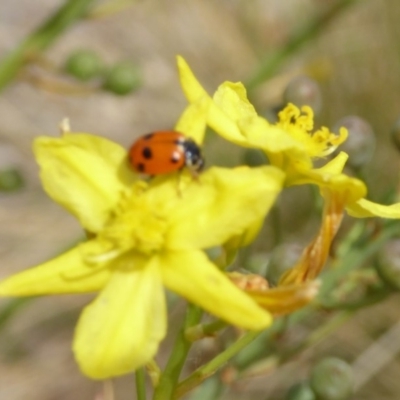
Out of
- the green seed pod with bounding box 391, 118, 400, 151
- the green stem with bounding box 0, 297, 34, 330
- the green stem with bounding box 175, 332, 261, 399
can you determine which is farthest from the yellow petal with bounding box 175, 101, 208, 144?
the green stem with bounding box 0, 297, 34, 330

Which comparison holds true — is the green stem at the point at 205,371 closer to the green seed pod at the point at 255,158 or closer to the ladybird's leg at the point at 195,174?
the ladybird's leg at the point at 195,174

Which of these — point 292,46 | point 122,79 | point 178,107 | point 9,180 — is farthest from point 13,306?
point 178,107

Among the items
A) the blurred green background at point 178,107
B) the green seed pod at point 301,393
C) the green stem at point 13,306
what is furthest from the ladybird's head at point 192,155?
the blurred green background at point 178,107

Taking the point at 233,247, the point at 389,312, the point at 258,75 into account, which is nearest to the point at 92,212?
the point at 233,247

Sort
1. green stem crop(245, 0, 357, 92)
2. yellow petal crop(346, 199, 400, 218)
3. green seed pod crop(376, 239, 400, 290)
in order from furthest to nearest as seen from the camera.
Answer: green stem crop(245, 0, 357, 92)
green seed pod crop(376, 239, 400, 290)
yellow petal crop(346, 199, 400, 218)

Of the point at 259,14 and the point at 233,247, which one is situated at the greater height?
the point at 233,247

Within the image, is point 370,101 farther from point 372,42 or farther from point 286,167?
point 286,167

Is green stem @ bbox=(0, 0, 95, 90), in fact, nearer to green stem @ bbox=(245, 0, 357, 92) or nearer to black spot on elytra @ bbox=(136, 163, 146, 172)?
green stem @ bbox=(245, 0, 357, 92)
